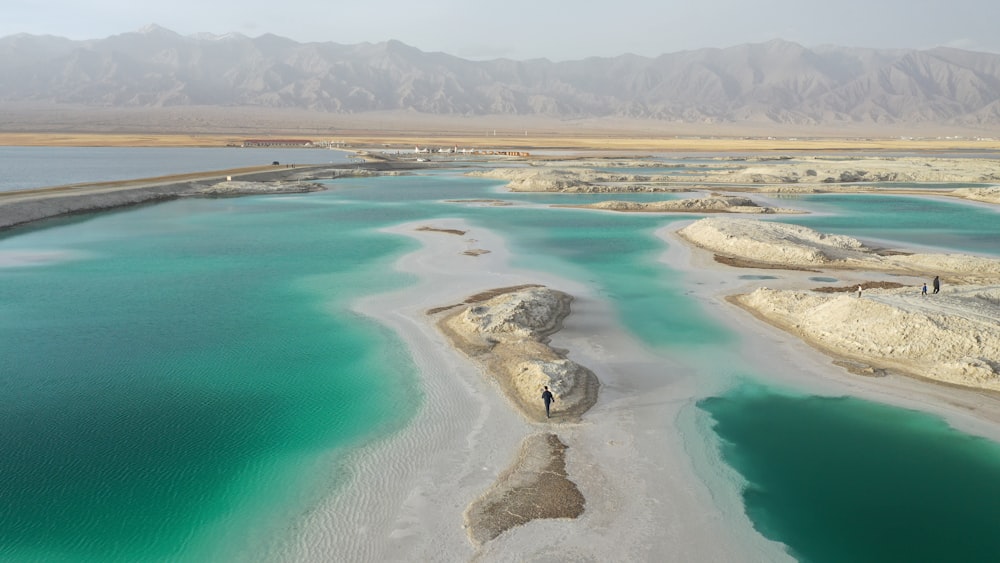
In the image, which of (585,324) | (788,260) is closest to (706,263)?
(788,260)

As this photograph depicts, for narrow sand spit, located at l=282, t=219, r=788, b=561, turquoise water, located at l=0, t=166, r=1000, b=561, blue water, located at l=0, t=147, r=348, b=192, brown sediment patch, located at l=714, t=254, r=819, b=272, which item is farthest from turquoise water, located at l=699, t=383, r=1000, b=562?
blue water, located at l=0, t=147, r=348, b=192

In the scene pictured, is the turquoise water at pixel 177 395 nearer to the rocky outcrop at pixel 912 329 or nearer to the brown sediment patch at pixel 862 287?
the rocky outcrop at pixel 912 329

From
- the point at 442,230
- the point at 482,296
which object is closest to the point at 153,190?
the point at 442,230

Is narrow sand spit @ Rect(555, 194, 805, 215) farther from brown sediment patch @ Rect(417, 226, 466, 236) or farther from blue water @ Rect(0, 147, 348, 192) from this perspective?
blue water @ Rect(0, 147, 348, 192)

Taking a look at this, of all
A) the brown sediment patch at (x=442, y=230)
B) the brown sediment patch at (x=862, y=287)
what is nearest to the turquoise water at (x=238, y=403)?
the brown sediment patch at (x=862, y=287)

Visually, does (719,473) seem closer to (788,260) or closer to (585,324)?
(585,324)
